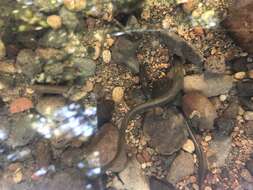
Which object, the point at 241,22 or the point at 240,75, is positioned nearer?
the point at 241,22

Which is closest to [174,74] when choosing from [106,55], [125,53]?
[125,53]

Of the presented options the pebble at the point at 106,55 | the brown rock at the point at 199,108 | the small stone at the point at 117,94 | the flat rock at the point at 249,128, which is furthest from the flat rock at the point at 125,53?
the flat rock at the point at 249,128

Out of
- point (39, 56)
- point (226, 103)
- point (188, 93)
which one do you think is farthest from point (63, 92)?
point (226, 103)

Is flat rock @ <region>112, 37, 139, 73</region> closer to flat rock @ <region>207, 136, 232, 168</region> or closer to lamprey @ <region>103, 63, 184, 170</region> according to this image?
lamprey @ <region>103, 63, 184, 170</region>

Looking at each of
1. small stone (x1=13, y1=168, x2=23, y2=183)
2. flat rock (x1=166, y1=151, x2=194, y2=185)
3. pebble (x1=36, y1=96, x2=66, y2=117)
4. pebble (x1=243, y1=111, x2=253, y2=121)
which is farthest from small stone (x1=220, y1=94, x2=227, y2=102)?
small stone (x1=13, y1=168, x2=23, y2=183)

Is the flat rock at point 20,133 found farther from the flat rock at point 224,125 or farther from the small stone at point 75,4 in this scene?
the flat rock at point 224,125

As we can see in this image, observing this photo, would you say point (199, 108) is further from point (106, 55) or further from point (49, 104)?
point (49, 104)
